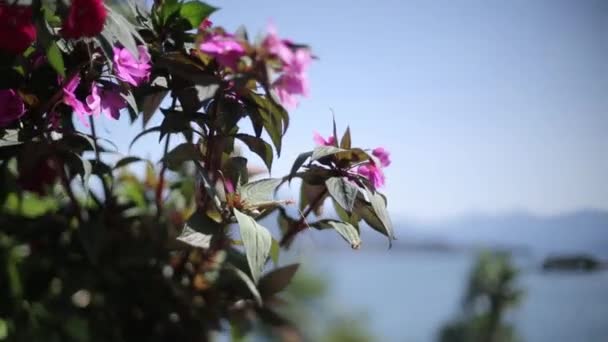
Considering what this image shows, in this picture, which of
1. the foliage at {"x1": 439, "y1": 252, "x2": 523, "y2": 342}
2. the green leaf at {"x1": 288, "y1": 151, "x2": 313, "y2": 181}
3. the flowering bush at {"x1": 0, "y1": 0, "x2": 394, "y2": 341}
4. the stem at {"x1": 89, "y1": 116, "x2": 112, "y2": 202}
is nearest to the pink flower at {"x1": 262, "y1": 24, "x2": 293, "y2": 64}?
the flowering bush at {"x1": 0, "y1": 0, "x2": 394, "y2": 341}

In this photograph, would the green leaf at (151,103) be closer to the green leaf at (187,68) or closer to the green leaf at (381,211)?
the green leaf at (187,68)

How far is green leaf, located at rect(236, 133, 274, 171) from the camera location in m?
0.39

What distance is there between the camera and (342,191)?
1.19 feet

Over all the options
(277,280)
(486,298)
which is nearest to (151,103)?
(277,280)

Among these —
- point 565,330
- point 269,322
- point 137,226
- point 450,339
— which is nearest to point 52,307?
point 137,226

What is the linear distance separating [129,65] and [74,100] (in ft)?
0.16

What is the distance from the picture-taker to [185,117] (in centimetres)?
38

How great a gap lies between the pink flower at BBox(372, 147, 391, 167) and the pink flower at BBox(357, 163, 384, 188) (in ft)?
0.06

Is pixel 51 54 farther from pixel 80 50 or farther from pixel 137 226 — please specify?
pixel 137 226

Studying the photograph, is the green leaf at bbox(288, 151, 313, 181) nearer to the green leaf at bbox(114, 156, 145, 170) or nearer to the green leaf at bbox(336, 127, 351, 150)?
the green leaf at bbox(336, 127, 351, 150)

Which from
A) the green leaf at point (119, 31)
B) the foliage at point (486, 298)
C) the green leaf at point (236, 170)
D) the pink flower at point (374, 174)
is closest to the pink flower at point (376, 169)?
the pink flower at point (374, 174)

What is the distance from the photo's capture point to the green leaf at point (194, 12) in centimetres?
40

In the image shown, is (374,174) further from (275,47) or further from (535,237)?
(535,237)

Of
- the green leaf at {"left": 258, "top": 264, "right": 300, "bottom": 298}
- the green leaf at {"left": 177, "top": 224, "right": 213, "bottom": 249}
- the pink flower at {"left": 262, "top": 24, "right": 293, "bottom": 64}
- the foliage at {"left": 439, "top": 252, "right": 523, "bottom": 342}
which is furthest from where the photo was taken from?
the foliage at {"left": 439, "top": 252, "right": 523, "bottom": 342}
